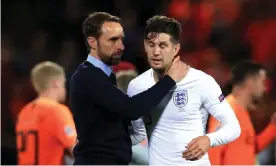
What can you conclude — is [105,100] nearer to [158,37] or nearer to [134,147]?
[158,37]

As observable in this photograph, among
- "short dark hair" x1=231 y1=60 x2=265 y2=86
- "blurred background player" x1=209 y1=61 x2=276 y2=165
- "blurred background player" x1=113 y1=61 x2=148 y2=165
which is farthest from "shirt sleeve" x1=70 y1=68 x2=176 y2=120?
"short dark hair" x1=231 y1=60 x2=265 y2=86

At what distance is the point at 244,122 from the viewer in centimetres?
496

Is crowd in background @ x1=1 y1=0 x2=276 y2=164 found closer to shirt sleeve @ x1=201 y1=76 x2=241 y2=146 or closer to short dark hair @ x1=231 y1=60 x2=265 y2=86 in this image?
short dark hair @ x1=231 y1=60 x2=265 y2=86

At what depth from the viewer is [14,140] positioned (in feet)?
21.8

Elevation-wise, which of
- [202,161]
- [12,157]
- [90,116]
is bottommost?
[12,157]

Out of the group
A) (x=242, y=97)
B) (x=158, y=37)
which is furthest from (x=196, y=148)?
(x=242, y=97)

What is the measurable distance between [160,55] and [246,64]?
220 centimetres

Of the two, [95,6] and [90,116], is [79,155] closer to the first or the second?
[90,116]

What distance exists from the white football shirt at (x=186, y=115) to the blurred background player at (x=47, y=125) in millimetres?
1920

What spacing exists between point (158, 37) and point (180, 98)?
12.7 inches

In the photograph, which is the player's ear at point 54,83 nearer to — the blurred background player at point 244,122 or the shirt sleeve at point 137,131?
the blurred background player at point 244,122

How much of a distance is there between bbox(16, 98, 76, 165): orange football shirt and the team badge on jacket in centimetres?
199

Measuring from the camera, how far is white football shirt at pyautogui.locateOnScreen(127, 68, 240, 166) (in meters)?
3.35

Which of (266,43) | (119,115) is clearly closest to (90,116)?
(119,115)
